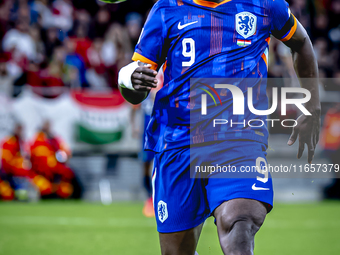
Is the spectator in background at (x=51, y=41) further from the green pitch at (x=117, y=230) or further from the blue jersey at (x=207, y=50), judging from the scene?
the blue jersey at (x=207, y=50)

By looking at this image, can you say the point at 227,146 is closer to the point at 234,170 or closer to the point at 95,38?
the point at 234,170

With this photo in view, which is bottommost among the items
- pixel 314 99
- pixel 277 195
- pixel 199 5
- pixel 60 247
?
pixel 277 195

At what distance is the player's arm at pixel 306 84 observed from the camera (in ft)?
9.88

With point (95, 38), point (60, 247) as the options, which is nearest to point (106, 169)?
point (95, 38)

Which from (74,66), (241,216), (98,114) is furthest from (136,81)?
(74,66)

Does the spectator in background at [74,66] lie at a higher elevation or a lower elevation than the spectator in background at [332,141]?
higher

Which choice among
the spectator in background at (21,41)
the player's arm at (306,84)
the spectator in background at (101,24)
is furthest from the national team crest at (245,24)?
the spectator in background at (101,24)

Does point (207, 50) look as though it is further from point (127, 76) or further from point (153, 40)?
point (127, 76)

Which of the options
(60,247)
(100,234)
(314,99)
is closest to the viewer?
(314,99)

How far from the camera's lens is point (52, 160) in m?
9.93

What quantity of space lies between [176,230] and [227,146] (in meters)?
0.55

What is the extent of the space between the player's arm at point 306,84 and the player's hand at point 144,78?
92cm

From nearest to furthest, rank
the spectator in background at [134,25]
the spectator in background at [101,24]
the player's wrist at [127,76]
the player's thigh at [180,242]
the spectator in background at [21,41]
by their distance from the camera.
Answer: the player's wrist at [127,76] → the player's thigh at [180,242] → the spectator in background at [21,41] → the spectator in background at [134,25] → the spectator in background at [101,24]

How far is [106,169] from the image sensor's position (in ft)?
34.3
